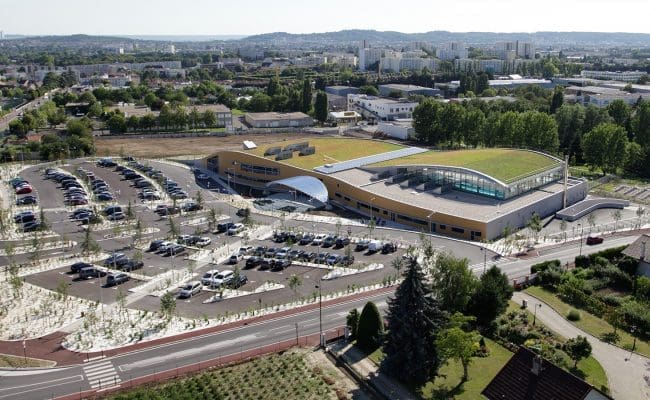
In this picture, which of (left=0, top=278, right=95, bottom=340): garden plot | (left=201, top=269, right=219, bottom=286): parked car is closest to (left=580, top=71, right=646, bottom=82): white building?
(left=201, top=269, right=219, bottom=286): parked car

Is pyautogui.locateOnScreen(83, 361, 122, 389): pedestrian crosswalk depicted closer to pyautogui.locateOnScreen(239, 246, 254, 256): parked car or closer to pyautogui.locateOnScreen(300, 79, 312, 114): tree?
pyautogui.locateOnScreen(239, 246, 254, 256): parked car

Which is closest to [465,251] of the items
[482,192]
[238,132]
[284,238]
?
[482,192]

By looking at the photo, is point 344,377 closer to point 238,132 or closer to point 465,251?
point 465,251

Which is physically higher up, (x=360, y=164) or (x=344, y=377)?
(x=360, y=164)

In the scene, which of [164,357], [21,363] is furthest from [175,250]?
[21,363]

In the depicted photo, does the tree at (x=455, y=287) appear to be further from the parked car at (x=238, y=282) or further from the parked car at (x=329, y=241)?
the parked car at (x=329, y=241)

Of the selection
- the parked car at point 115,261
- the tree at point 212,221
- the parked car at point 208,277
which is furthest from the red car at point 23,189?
the parked car at point 208,277

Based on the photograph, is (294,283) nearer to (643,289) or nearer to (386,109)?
(643,289)
